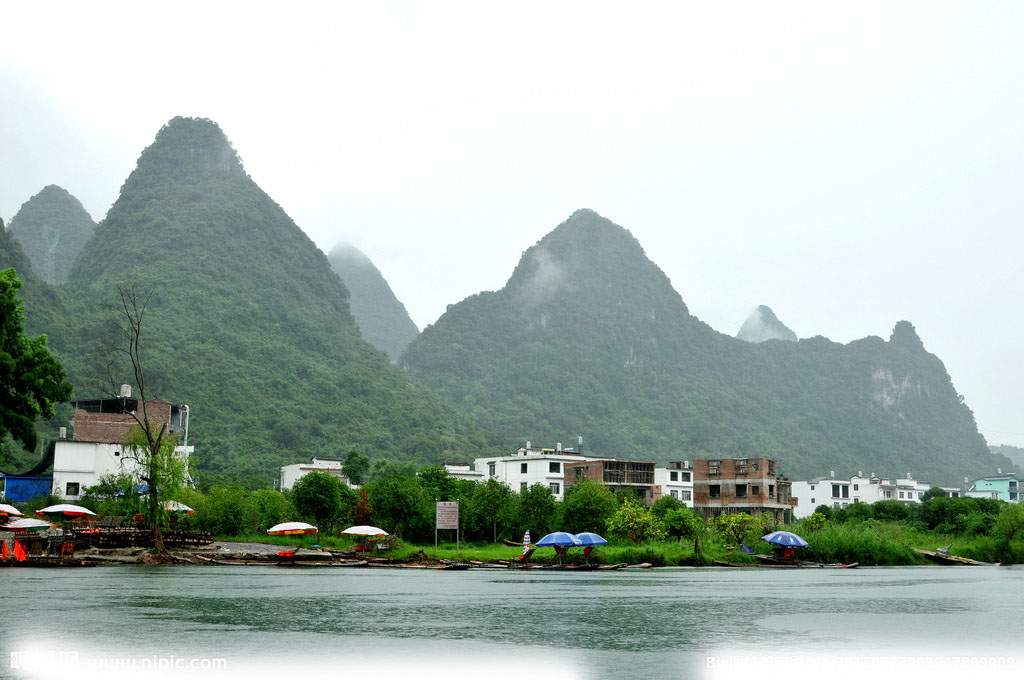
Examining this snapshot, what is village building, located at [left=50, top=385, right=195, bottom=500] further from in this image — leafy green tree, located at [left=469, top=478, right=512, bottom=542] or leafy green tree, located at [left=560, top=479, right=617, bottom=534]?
leafy green tree, located at [left=560, top=479, right=617, bottom=534]

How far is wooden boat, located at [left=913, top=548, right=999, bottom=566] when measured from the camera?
52062 millimetres

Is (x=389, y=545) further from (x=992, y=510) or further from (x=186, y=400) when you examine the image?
(x=186, y=400)

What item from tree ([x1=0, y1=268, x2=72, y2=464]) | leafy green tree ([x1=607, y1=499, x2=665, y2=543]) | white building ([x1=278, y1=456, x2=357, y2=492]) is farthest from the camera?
white building ([x1=278, y1=456, x2=357, y2=492])

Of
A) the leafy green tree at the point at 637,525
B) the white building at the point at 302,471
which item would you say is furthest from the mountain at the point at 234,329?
the leafy green tree at the point at 637,525

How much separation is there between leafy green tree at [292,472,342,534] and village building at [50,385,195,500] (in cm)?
1018

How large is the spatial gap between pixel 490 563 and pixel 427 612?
22.4 metres

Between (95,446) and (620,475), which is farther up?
(95,446)

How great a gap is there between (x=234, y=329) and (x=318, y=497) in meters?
90.9

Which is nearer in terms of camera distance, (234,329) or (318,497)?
(318,497)

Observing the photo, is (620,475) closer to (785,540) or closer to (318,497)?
(318,497)

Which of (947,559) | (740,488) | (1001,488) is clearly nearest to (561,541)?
(947,559)

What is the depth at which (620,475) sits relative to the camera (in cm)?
8462

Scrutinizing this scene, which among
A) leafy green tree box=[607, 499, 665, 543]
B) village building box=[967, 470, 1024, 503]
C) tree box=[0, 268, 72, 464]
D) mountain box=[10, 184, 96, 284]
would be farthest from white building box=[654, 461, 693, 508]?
mountain box=[10, 184, 96, 284]

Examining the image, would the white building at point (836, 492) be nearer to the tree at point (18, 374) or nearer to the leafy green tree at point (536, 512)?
the leafy green tree at point (536, 512)
